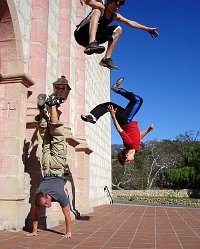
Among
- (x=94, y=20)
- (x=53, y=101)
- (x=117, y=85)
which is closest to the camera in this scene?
(x=94, y=20)

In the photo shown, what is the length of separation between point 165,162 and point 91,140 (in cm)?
3796

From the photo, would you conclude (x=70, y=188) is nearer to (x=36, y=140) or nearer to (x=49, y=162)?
(x=36, y=140)

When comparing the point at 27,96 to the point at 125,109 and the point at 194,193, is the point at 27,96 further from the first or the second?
the point at 194,193

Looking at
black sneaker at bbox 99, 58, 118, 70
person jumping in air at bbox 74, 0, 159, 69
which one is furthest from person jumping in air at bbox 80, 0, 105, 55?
black sneaker at bbox 99, 58, 118, 70

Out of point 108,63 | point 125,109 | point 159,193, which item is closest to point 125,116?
point 125,109

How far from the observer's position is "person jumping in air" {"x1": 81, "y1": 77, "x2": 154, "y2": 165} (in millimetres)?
4391

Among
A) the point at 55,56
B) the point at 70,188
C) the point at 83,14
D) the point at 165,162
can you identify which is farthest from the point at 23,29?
the point at 165,162

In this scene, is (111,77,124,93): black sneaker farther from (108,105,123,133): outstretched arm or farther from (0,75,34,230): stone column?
(0,75,34,230): stone column

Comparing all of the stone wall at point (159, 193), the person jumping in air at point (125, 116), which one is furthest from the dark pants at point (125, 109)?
the stone wall at point (159, 193)

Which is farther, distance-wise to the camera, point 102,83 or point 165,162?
point 165,162

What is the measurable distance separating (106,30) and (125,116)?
1.33m

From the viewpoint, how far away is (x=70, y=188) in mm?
8500

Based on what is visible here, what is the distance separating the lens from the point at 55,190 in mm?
5555

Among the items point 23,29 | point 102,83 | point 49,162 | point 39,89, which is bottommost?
point 49,162
